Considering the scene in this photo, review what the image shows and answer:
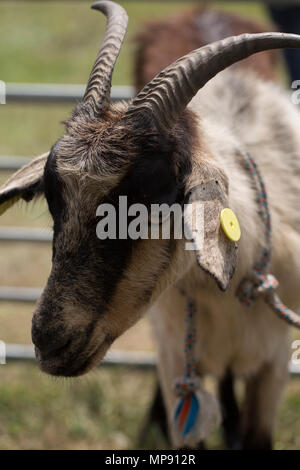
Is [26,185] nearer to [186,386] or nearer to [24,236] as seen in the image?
[186,386]

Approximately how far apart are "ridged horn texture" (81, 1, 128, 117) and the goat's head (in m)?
0.03

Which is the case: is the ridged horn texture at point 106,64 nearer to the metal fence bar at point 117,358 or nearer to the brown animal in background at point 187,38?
the brown animal in background at point 187,38

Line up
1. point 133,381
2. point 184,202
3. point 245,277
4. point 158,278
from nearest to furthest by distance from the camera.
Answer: point 184,202 < point 158,278 < point 245,277 < point 133,381

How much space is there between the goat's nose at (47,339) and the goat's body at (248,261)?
24.9 inches

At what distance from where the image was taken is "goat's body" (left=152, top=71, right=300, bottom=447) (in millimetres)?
2625

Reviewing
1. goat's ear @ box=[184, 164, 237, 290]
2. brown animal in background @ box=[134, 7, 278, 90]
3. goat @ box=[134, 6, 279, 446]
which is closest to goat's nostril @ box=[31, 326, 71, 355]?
goat's ear @ box=[184, 164, 237, 290]

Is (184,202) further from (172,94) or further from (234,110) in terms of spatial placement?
(234,110)

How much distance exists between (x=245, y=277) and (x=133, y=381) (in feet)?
6.40

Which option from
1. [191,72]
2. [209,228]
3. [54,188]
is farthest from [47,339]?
[191,72]

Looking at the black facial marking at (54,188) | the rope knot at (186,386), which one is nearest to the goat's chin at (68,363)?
the black facial marking at (54,188)

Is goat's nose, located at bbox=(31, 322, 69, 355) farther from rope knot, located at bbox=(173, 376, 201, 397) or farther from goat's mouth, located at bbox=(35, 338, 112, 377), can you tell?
rope knot, located at bbox=(173, 376, 201, 397)

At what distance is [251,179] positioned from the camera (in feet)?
8.72

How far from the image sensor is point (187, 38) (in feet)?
12.6
